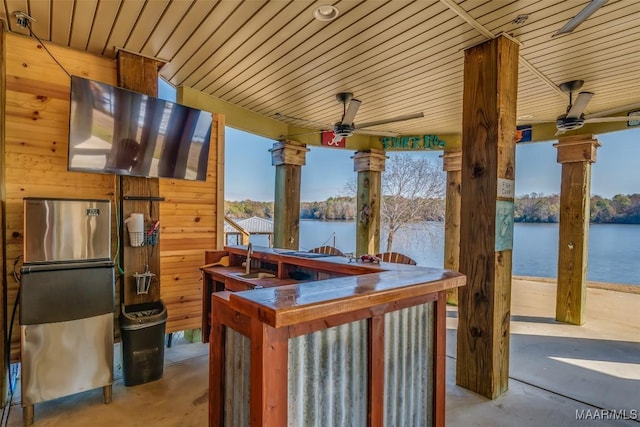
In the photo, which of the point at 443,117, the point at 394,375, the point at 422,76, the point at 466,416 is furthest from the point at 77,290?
the point at 443,117

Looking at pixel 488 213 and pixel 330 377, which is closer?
pixel 330 377

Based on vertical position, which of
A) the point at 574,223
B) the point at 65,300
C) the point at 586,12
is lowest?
the point at 65,300

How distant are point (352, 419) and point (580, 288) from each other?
4.20 metres

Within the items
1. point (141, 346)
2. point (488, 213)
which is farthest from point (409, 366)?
point (141, 346)

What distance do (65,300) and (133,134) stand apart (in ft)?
4.40

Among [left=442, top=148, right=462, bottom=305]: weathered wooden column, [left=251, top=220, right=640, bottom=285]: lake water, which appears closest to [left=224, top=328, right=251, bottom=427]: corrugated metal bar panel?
[left=251, top=220, right=640, bottom=285]: lake water

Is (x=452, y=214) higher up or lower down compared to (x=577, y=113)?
lower down

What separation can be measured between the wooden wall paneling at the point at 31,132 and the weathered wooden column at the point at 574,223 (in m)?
5.38

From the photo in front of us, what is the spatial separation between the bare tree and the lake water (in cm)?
30

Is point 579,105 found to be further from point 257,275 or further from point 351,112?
point 257,275

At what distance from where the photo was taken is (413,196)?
800 cm

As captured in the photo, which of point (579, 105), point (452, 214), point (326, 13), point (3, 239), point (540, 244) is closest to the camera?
point (326, 13)

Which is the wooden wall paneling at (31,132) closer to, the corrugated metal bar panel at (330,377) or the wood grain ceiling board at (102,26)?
the wood grain ceiling board at (102,26)

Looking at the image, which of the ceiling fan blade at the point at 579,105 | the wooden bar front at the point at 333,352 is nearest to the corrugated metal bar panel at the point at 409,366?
the wooden bar front at the point at 333,352
